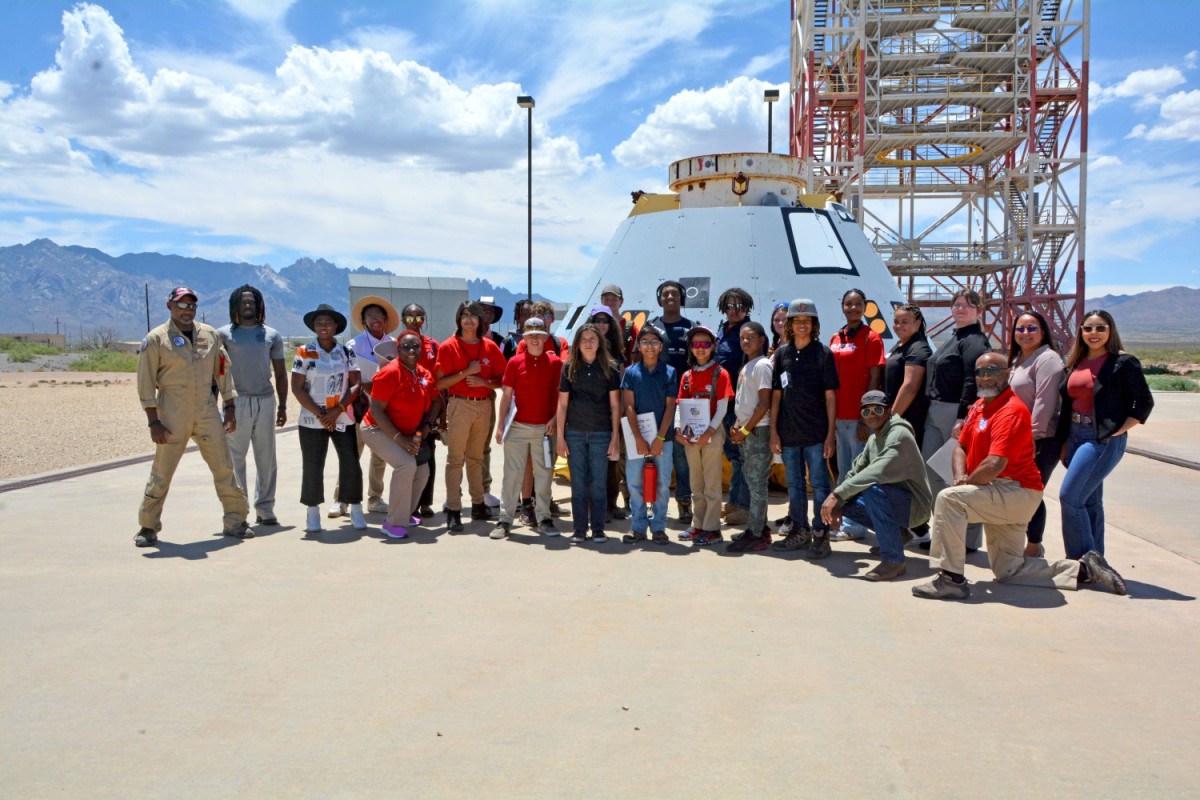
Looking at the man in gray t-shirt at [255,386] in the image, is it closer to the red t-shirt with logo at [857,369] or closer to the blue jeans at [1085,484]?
the red t-shirt with logo at [857,369]

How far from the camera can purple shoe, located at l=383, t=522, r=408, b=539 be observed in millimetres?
5910

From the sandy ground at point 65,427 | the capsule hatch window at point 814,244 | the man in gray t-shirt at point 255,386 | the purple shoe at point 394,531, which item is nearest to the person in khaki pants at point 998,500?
the capsule hatch window at point 814,244

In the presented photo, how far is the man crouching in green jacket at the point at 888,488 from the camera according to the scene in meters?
4.96

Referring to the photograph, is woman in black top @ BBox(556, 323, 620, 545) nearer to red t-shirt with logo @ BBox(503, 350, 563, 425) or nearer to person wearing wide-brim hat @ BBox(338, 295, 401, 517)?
red t-shirt with logo @ BBox(503, 350, 563, 425)

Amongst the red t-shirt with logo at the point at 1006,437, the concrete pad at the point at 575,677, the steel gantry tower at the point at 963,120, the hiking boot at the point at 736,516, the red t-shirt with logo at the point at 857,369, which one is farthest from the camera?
the steel gantry tower at the point at 963,120

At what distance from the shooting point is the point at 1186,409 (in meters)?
16.7

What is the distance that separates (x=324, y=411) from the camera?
6152 mm

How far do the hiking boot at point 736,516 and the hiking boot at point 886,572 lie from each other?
1.60 m

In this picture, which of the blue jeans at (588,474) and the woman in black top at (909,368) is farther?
the blue jeans at (588,474)

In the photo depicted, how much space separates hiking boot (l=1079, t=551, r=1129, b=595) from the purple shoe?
4.30m

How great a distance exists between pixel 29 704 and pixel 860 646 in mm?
3379

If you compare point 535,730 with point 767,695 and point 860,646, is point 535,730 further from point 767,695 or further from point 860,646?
point 860,646

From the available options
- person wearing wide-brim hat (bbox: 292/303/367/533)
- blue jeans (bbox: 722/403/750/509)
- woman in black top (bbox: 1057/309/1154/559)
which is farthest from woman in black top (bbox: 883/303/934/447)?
person wearing wide-brim hat (bbox: 292/303/367/533)

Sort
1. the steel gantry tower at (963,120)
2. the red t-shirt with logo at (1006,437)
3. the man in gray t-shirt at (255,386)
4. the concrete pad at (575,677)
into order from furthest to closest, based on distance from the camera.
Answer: the steel gantry tower at (963,120) < the man in gray t-shirt at (255,386) < the red t-shirt with logo at (1006,437) < the concrete pad at (575,677)
